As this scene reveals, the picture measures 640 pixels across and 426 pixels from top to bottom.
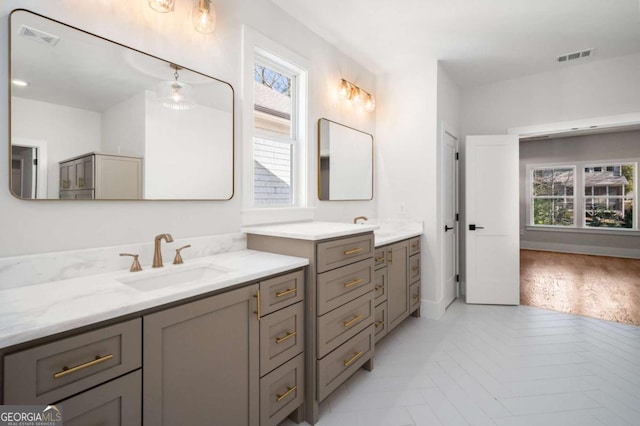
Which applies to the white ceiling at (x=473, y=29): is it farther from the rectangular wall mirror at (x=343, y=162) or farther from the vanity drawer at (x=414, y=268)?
the vanity drawer at (x=414, y=268)

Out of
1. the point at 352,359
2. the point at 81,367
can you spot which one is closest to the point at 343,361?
the point at 352,359

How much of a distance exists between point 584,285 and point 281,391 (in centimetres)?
505

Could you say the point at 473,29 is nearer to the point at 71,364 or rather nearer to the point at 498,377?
the point at 498,377

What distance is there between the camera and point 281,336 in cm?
163

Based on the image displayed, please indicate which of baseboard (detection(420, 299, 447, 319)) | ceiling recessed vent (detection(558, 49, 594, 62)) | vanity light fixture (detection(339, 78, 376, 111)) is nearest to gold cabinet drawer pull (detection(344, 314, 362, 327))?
baseboard (detection(420, 299, 447, 319))

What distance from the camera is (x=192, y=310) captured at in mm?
1237

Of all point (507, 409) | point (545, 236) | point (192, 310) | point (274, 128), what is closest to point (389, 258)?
point (507, 409)

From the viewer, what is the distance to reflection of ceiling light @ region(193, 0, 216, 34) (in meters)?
1.80

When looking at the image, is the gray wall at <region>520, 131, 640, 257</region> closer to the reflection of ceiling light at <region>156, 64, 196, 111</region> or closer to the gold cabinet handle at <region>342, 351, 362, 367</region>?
the gold cabinet handle at <region>342, 351, 362, 367</region>

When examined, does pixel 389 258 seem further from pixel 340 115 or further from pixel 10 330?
pixel 10 330

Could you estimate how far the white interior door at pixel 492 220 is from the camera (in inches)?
148

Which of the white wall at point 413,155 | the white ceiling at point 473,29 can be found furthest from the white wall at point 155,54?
the white wall at point 413,155

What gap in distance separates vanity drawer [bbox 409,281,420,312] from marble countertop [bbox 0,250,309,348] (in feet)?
6.17

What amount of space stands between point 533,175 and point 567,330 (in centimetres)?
575
